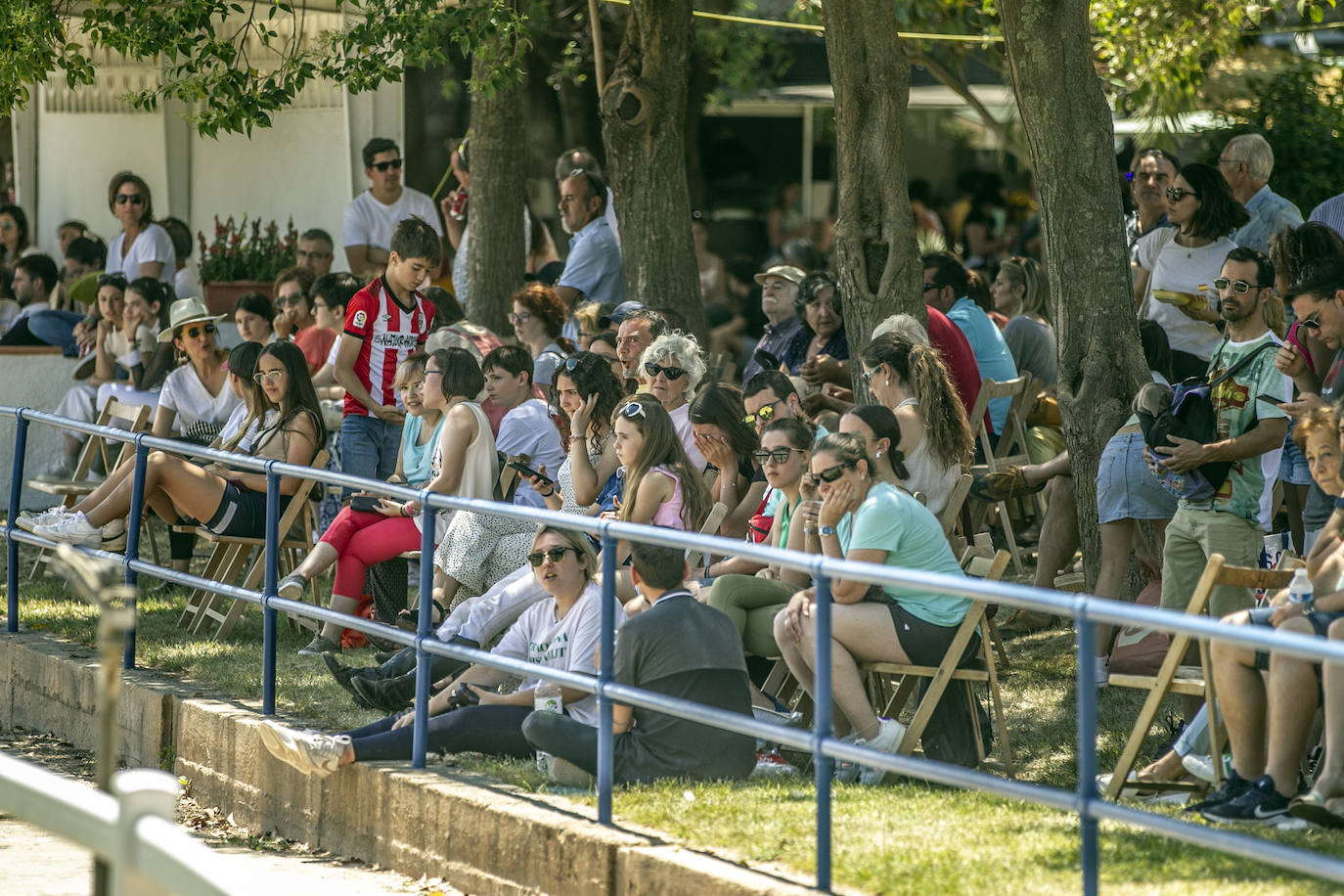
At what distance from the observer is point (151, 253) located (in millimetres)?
13062

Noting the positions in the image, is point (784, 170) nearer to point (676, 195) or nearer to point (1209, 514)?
point (676, 195)

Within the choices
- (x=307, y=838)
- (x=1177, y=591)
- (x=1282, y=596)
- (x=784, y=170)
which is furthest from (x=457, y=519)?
(x=784, y=170)

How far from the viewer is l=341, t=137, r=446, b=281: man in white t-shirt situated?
40.6 feet

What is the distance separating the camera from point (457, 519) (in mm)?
7938

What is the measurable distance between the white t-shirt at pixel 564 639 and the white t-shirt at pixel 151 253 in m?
7.27

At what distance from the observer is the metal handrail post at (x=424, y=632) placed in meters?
5.97

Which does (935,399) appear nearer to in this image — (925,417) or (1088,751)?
(925,417)

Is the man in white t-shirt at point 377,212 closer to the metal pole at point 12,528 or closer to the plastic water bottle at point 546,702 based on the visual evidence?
the metal pole at point 12,528

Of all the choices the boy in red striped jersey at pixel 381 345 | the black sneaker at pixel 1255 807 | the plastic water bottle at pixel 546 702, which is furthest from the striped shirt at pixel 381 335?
the black sneaker at pixel 1255 807

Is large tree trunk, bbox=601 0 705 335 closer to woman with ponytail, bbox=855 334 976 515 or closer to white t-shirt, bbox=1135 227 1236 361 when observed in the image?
white t-shirt, bbox=1135 227 1236 361

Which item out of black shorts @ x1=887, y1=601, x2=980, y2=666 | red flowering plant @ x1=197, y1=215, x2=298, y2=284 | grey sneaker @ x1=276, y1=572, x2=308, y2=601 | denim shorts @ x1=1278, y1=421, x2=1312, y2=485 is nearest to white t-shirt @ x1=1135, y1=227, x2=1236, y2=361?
denim shorts @ x1=1278, y1=421, x2=1312, y2=485

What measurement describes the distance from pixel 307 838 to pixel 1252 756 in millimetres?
3157

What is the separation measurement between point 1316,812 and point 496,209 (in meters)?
7.82

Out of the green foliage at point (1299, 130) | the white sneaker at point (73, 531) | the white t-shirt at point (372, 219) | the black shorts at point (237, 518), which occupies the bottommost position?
the white sneaker at point (73, 531)
